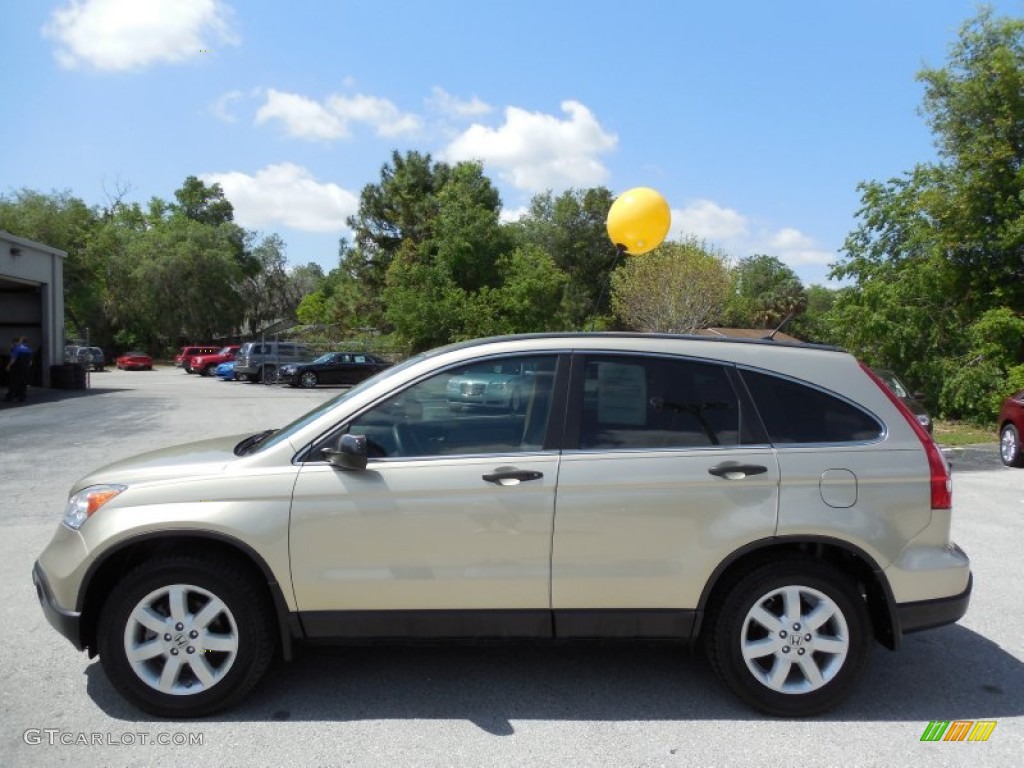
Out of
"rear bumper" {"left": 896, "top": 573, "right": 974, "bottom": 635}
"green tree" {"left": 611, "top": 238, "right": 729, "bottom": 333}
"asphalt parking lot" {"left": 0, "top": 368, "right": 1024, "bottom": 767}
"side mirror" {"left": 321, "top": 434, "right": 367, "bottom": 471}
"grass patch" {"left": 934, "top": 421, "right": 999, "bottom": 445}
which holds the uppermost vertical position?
"green tree" {"left": 611, "top": 238, "right": 729, "bottom": 333}

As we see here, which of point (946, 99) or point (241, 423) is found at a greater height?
point (946, 99)

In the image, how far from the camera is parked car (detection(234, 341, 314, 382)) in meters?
35.0

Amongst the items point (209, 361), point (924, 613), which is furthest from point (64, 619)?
point (209, 361)

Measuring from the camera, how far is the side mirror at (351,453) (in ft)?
11.4

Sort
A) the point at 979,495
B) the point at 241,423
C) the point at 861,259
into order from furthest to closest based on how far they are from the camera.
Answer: the point at 861,259 → the point at 241,423 → the point at 979,495

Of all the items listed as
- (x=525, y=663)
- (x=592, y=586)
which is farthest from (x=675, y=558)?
(x=525, y=663)

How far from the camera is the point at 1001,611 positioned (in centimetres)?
514

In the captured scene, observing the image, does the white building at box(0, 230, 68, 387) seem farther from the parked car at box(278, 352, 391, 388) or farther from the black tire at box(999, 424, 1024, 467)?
the black tire at box(999, 424, 1024, 467)

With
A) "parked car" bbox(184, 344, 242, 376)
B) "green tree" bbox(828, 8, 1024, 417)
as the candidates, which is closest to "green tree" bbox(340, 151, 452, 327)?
"parked car" bbox(184, 344, 242, 376)

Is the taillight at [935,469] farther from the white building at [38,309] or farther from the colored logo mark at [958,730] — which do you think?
the white building at [38,309]

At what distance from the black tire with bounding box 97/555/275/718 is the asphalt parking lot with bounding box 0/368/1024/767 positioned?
12 centimetres

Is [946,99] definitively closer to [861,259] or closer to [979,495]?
[861,259]

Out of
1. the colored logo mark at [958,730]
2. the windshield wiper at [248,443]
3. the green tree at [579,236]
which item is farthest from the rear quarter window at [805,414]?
the green tree at [579,236]

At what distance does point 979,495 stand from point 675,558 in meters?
7.66
